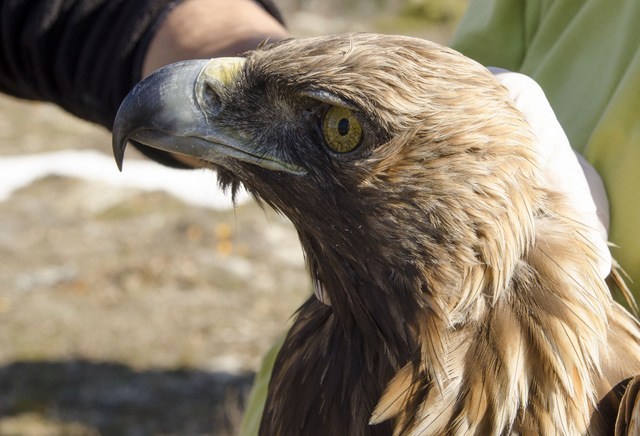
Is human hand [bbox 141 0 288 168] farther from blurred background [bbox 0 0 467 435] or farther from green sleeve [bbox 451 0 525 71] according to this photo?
blurred background [bbox 0 0 467 435]

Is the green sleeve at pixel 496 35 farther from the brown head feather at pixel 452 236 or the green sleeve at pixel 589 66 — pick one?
the brown head feather at pixel 452 236

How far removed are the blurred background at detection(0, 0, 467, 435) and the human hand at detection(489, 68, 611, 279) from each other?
10.2 ft

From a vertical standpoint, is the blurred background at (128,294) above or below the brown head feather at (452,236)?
below

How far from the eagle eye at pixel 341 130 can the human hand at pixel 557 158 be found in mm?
408

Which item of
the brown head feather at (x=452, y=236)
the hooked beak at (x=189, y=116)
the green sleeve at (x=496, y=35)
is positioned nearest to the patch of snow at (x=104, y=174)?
the green sleeve at (x=496, y=35)

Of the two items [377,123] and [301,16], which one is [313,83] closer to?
[377,123]

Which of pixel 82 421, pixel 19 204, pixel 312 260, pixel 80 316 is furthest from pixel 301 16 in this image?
pixel 312 260

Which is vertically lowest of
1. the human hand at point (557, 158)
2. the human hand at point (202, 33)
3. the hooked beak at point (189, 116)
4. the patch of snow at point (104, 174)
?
the patch of snow at point (104, 174)

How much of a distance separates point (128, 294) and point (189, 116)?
450 centimetres

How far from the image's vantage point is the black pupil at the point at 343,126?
182cm

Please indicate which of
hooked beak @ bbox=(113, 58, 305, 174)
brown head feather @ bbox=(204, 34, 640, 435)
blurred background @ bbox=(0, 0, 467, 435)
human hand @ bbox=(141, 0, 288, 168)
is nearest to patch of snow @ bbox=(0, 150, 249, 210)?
blurred background @ bbox=(0, 0, 467, 435)

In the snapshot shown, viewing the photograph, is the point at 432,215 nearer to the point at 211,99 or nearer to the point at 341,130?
the point at 341,130

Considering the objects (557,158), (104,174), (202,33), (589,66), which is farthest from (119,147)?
(104,174)

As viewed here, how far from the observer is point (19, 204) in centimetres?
716
